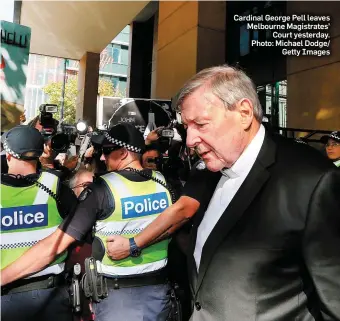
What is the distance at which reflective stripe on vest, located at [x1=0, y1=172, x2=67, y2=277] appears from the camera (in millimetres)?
2027

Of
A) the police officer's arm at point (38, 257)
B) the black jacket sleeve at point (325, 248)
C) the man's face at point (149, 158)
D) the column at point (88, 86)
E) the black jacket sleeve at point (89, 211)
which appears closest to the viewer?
the black jacket sleeve at point (325, 248)

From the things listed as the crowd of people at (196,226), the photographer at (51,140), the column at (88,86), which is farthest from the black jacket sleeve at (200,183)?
the column at (88,86)

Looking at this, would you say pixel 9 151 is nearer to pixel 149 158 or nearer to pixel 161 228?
pixel 161 228

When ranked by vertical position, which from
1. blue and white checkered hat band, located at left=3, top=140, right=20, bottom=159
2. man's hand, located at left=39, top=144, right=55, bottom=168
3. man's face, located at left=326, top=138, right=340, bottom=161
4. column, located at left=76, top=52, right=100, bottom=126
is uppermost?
column, located at left=76, top=52, right=100, bottom=126

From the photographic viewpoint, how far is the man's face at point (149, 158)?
145 inches

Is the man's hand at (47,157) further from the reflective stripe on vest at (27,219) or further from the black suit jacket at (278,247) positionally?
the black suit jacket at (278,247)

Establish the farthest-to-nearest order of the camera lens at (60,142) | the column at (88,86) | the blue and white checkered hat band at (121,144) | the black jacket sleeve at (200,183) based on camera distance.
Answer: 1. the column at (88,86)
2. the camera lens at (60,142)
3. the blue and white checkered hat band at (121,144)
4. the black jacket sleeve at (200,183)

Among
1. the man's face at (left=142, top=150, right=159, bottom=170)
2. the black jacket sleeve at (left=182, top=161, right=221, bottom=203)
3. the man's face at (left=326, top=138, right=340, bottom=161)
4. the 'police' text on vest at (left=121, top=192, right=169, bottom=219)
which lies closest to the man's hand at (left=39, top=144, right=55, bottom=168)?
the man's face at (left=142, top=150, right=159, bottom=170)

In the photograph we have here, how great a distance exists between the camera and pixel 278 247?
1.13 meters

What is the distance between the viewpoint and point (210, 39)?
7.38 m

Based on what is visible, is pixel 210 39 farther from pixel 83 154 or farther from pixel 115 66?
pixel 115 66

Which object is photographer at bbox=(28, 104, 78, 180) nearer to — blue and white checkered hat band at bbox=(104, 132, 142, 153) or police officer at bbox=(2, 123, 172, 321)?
blue and white checkered hat band at bbox=(104, 132, 142, 153)

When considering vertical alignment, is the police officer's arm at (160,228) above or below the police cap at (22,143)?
below

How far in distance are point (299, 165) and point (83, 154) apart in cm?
285
